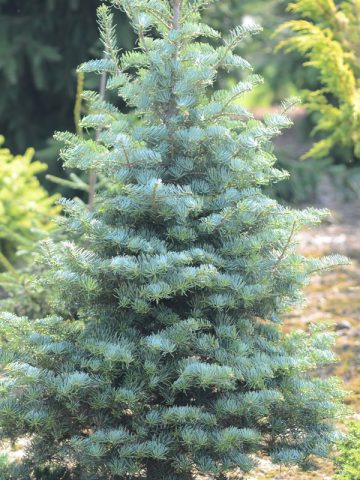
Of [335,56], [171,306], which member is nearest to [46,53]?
[335,56]

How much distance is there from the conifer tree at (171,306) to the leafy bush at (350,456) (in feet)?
0.27

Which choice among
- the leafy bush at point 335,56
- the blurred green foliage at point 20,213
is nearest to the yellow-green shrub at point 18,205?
the blurred green foliage at point 20,213

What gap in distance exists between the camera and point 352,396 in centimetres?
444

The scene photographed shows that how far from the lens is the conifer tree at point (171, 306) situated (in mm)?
2982

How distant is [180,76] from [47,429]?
138cm

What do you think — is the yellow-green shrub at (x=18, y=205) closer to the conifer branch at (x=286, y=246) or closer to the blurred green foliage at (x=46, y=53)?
the blurred green foliage at (x=46, y=53)

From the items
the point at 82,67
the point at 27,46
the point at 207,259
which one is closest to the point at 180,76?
the point at 82,67

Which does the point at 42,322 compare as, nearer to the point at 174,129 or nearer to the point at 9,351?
the point at 9,351

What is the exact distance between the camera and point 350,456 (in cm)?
321

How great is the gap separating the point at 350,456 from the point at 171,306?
2.88ft

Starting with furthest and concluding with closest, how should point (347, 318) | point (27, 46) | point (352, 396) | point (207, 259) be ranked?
1. point (27, 46)
2. point (347, 318)
3. point (352, 396)
4. point (207, 259)

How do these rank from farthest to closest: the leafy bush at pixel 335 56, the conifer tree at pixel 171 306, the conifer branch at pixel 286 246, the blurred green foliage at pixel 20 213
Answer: the blurred green foliage at pixel 20 213 → the leafy bush at pixel 335 56 → the conifer branch at pixel 286 246 → the conifer tree at pixel 171 306

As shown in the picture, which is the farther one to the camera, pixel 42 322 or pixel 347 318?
pixel 347 318

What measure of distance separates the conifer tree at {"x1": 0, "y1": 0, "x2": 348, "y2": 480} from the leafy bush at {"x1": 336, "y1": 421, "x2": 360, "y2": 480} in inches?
3.2
